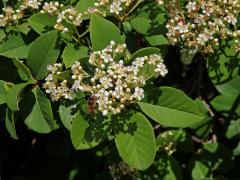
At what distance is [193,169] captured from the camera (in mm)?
3588

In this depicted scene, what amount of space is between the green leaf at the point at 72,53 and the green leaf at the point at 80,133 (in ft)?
1.10

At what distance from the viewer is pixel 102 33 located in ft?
8.46

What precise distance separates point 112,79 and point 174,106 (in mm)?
402

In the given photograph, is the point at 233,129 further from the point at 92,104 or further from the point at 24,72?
the point at 24,72

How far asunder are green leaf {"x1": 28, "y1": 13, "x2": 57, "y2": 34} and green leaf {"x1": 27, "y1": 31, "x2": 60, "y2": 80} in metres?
0.11

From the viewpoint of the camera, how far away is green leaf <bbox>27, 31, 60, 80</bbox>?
105 inches

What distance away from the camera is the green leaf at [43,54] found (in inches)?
105

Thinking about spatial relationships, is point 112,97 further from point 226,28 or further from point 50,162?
point 50,162

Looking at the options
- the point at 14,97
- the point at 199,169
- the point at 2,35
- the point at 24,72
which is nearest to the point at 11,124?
the point at 14,97

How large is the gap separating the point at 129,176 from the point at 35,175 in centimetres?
86

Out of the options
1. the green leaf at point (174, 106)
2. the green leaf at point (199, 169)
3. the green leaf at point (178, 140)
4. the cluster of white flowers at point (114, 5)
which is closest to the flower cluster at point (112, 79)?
the green leaf at point (174, 106)

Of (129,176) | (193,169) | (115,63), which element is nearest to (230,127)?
(193,169)

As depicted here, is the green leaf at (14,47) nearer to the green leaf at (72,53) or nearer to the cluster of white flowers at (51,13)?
the cluster of white flowers at (51,13)

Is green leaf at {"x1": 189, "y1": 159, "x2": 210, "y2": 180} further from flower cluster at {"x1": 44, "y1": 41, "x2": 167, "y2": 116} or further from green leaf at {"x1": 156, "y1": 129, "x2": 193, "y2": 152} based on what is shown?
flower cluster at {"x1": 44, "y1": 41, "x2": 167, "y2": 116}
